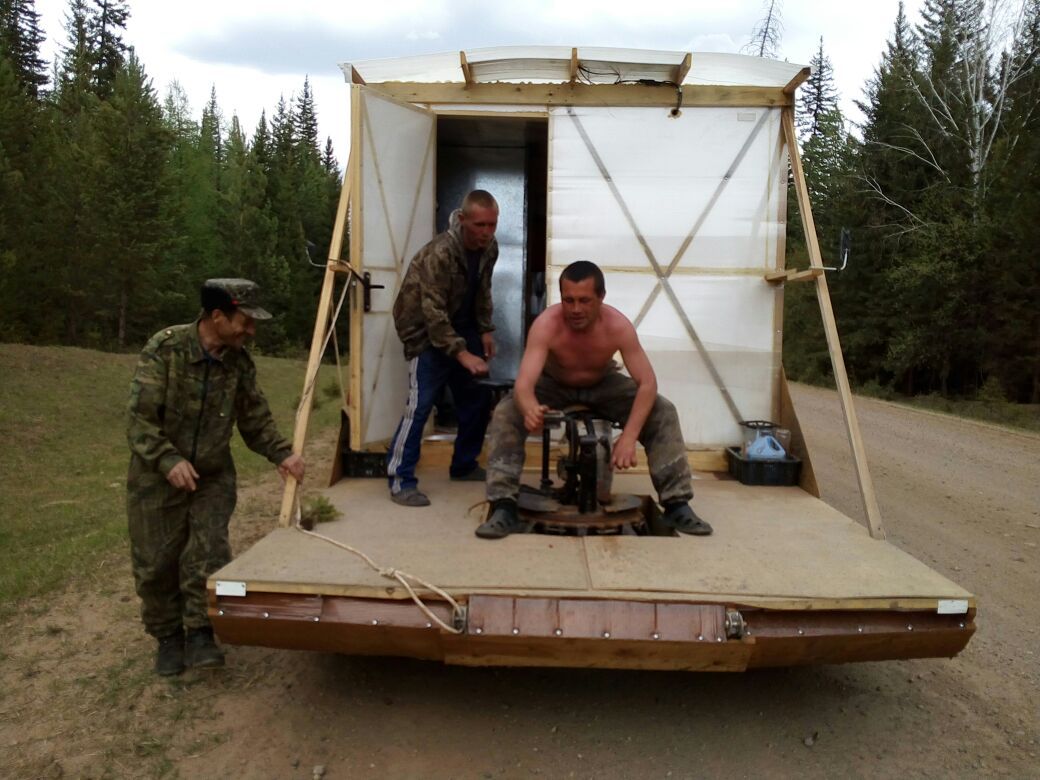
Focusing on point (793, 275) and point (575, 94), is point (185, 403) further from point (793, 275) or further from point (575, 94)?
point (793, 275)

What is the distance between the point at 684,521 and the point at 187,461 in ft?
7.42

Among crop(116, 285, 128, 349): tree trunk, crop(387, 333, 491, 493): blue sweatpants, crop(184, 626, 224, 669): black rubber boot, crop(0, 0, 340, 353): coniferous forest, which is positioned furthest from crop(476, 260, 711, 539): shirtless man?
crop(116, 285, 128, 349): tree trunk

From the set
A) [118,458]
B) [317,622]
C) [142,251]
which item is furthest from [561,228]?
[142,251]

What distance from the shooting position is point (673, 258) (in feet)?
18.7

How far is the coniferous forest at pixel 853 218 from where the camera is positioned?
1977cm

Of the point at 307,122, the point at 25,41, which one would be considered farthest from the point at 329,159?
the point at 25,41

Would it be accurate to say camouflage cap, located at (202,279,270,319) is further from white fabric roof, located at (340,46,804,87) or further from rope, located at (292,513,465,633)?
white fabric roof, located at (340,46,804,87)

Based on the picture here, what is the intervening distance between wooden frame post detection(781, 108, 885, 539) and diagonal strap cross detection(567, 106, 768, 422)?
0.45 metres

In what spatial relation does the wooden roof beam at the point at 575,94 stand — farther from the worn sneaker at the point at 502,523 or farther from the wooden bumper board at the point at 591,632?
the wooden bumper board at the point at 591,632

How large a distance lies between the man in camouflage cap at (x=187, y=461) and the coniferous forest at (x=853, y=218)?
18258mm

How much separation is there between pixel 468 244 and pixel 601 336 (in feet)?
3.66

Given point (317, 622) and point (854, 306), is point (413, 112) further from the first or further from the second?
point (854, 306)

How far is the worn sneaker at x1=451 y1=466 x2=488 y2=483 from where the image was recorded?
5243mm

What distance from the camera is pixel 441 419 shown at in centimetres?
708
